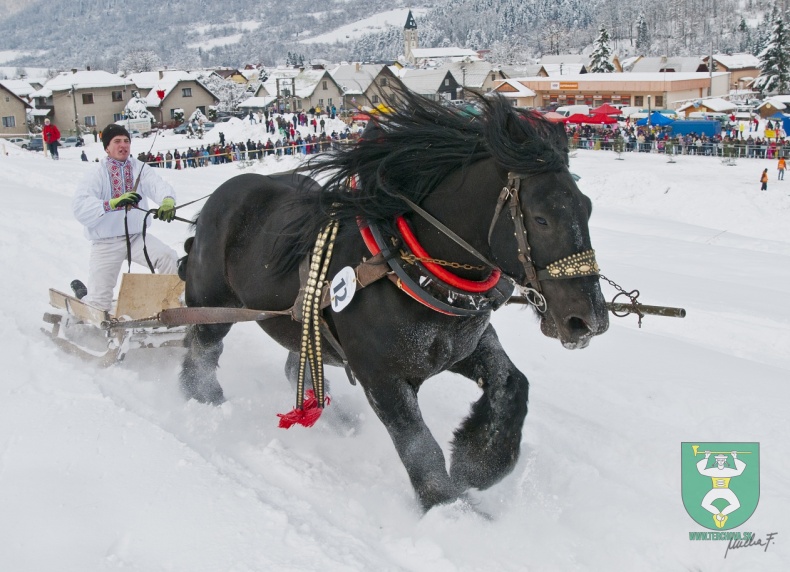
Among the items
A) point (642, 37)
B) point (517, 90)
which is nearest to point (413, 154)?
point (517, 90)

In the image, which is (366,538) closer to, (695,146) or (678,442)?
(678,442)

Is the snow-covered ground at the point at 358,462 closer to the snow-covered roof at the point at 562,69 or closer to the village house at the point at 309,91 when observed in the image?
the village house at the point at 309,91

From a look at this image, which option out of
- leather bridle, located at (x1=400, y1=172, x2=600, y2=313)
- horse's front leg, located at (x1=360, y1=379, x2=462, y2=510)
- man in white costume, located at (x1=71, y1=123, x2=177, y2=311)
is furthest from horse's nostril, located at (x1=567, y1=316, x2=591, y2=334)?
man in white costume, located at (x1=71, y1=123, x2=177, y2=311)

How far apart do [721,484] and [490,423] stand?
4.36 feet

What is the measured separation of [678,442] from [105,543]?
3.62m

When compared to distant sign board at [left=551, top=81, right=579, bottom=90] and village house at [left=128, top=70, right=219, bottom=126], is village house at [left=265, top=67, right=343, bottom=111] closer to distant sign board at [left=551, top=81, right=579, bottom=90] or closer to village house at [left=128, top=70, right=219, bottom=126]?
village house at [left=128, top=70, right=219, bottom=126]

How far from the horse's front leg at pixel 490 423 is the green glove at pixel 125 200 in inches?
128

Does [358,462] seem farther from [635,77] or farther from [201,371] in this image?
[635,77]

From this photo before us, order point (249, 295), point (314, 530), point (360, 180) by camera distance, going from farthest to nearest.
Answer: point (249, 295) < point (360, 180) < point (314, 530)

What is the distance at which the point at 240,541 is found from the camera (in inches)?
155

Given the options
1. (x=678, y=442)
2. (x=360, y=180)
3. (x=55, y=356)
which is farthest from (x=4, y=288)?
(x=678, y=442)

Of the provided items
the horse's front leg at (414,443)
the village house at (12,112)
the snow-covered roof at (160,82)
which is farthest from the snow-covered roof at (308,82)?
the horse's front leg at (414,443)

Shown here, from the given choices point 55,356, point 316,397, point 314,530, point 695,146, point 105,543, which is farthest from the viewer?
point 695,146

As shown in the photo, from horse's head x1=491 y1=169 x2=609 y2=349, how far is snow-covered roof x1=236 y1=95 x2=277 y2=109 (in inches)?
2663
